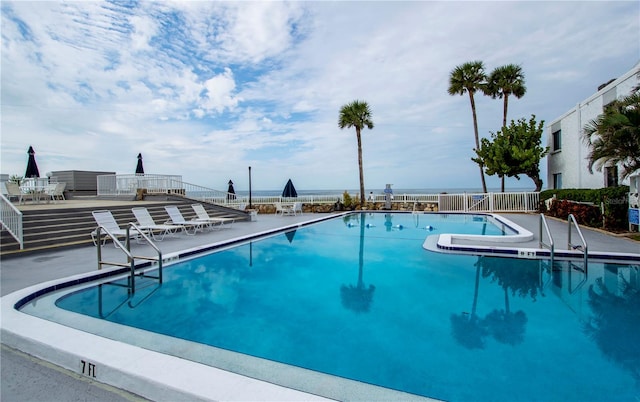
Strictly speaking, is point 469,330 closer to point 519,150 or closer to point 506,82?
point 519,150

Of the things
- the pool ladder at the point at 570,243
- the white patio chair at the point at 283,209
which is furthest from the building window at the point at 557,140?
the white patio chair at the point at 283,209

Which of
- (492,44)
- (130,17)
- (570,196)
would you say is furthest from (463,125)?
(130,17)

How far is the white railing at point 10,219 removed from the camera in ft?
22.4

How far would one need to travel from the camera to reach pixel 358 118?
19969mm

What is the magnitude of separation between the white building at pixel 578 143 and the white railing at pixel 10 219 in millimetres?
17288

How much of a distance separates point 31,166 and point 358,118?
1821 centimetres

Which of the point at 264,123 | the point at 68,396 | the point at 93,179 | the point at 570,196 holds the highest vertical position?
the point at 264,123

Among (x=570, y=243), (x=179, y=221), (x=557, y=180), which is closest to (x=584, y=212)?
(x=570, y=243)

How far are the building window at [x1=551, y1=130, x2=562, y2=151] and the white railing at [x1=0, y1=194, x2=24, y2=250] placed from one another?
2179 cm

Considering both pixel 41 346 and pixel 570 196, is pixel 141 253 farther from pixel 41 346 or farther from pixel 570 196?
pixel 570 196

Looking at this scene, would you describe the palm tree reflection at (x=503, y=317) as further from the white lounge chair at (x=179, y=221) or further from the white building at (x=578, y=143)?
the white building at (x=578, y=143)

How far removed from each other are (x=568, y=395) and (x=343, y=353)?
1856mm

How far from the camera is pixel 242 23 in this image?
11.7 m

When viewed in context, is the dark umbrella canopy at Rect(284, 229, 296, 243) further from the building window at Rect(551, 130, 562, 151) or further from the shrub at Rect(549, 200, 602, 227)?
the building window at Rect(551, 130, 562, 151)
